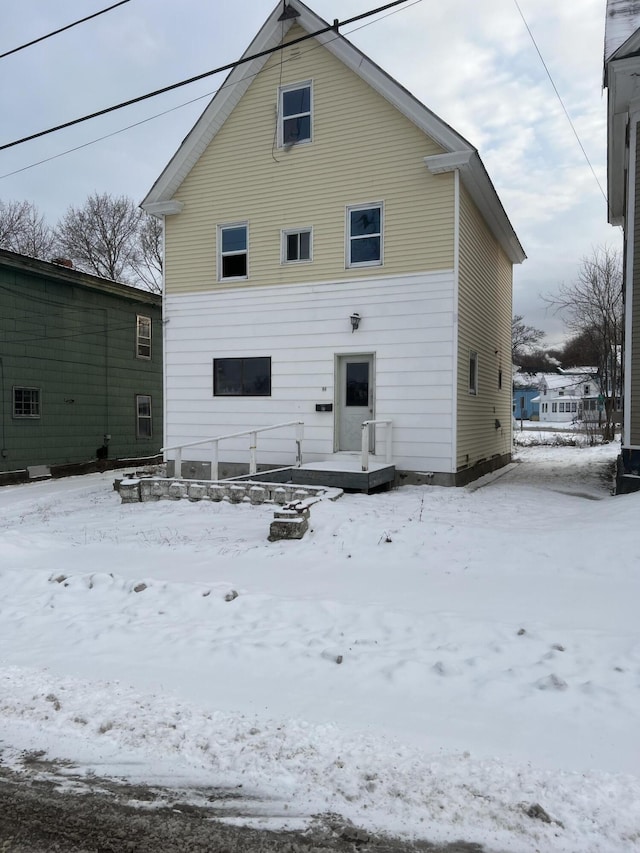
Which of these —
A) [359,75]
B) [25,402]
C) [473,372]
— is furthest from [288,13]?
[25,402]

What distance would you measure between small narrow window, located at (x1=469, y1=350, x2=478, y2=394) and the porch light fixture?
7991mm

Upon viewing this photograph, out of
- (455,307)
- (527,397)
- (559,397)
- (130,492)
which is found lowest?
(130,492)

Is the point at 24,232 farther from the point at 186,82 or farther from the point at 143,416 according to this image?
the point at 186,82

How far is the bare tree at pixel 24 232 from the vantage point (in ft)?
106

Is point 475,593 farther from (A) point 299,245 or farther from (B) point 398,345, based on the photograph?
(A) point 299,245

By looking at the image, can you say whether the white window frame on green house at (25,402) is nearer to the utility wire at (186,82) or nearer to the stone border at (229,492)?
the stone border at (229,492)

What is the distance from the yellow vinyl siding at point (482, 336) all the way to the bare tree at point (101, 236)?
24713 millimetres

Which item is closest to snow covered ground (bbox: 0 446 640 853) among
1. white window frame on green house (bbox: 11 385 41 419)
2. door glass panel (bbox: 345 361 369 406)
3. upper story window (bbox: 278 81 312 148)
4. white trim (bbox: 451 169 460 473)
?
white trim (bbox: 451 169 460 473)

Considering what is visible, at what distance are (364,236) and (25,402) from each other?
→ 10.9 meters

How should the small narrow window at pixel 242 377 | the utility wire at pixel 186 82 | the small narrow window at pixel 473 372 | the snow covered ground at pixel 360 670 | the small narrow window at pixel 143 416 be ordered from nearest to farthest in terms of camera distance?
1. the snow covered ground at pixel 360 670
2. the utility wire at pixel 186 82
3. the small narrow window at pixel 242 377
4. the small narrow window at pixel 473 372
5. the small narrow window at pixel 143 416

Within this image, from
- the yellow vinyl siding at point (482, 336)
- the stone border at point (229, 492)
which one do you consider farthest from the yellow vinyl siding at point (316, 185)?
the stone border at point (229, 492)

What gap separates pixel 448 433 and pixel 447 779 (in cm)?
884

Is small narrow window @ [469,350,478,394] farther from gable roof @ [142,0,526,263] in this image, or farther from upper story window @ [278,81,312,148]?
upper story window @ [278,81,312,148]

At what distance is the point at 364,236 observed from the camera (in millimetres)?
12031
